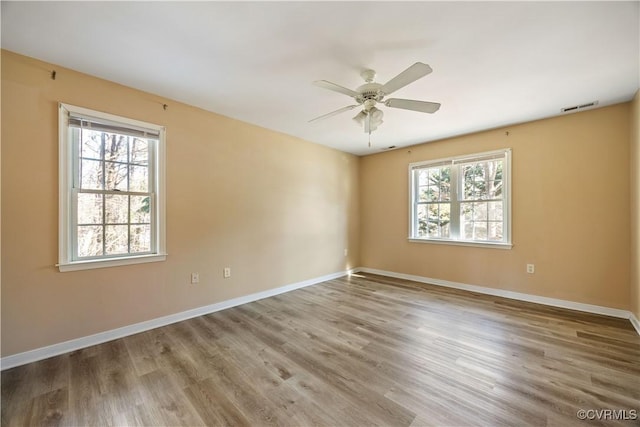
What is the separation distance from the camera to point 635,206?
2.85m

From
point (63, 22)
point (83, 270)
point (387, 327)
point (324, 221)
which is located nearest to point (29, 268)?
point (83, 270)

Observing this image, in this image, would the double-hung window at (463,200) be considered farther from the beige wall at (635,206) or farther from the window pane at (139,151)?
the window pane at (139,151)

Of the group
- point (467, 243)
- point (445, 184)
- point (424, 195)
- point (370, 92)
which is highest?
point (370, 92)

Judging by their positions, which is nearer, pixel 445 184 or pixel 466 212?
pixel 466 212

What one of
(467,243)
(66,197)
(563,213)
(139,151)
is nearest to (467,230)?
(467,243)

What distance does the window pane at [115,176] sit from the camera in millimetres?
2602

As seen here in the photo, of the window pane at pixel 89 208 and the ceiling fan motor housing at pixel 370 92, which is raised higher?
the ceiling fan motor housing at pixel 370 92

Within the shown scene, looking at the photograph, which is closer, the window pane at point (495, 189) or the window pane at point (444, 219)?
the window pane at point (495, 189)

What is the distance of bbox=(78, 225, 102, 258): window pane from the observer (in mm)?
2447

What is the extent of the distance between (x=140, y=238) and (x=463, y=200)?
15.0ft

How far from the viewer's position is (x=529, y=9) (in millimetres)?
1651

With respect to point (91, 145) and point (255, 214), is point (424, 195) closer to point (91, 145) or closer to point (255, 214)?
point (255, 214)

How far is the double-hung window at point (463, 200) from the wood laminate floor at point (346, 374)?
1.38m

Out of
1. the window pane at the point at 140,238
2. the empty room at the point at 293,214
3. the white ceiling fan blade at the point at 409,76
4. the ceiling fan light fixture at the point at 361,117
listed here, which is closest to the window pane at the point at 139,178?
the empty room at the point at 293,214
